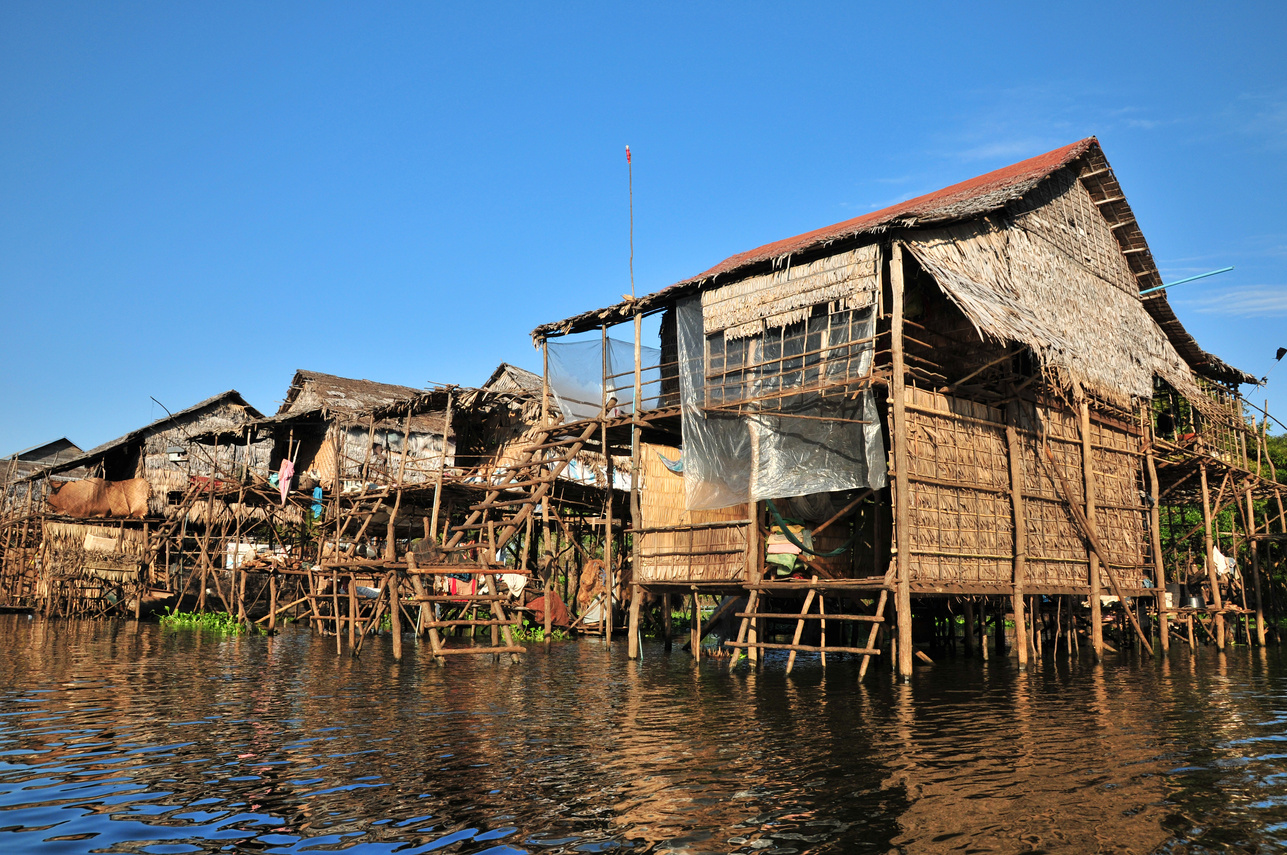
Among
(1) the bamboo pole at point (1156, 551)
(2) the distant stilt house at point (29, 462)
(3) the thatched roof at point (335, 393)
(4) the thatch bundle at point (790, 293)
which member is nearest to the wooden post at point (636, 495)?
(4) the thatch bundle at point (790, 293)

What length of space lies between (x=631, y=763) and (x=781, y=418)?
27.3 ft

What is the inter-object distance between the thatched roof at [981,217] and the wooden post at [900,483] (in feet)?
3.22

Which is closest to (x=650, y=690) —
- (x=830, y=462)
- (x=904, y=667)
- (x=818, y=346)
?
(x=904, y=667)

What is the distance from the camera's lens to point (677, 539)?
16.7 metres

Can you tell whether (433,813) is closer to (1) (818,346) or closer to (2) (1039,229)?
(1) (818,346)

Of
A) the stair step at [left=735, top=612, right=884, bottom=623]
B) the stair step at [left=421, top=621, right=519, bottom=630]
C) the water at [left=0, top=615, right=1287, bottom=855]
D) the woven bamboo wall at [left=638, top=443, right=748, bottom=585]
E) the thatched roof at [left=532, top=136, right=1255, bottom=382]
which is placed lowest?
the water at [left=0, top=615, right=1287, bottom=855]

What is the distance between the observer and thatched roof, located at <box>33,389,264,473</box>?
3125 cm

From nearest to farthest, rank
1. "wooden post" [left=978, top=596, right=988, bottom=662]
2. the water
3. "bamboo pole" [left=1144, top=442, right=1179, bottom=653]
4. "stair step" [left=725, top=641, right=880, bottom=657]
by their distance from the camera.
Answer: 1. the water
2. "stair step" [left=725, top=641, right=880, bottom=657]
3. "wooden post" [left=978, top=596, right=988, bottom=662]
4. "bamboo pole" [left=1144, top=442, right=1179, bottom=653]

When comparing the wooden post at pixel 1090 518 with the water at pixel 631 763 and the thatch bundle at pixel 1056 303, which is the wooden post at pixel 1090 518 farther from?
the water at pixel 631 763

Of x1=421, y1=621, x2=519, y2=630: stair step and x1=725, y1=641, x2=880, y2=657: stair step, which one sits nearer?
x1=725, y1=641, x2=880, y2=657: stair step

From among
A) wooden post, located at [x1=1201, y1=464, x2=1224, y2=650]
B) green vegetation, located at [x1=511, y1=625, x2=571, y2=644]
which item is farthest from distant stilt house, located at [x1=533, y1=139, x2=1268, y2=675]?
green vegetation, located at [x1=511, y1=625, x2=571, y2=644]

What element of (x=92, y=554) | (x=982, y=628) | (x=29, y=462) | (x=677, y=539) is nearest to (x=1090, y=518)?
(x=982, y=628)

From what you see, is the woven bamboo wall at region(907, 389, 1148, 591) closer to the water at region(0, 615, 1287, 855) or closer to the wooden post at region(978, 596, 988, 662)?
the wooden post at region(978, 596, 988, 662)

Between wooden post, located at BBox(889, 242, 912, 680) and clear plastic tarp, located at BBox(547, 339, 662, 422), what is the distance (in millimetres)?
5498
